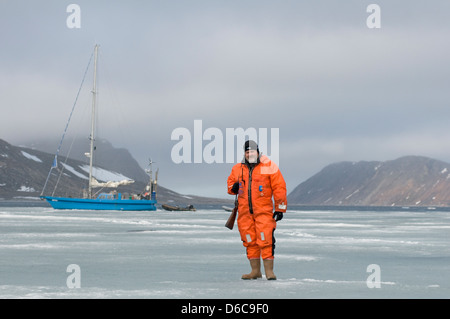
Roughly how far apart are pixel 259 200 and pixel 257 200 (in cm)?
3

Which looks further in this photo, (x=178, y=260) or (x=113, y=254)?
(x=113, y=254)

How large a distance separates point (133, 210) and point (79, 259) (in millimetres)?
64077

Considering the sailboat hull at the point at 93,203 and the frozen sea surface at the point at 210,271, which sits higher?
the frozen sea surface at the point at 210,271

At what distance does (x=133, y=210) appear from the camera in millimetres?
77562

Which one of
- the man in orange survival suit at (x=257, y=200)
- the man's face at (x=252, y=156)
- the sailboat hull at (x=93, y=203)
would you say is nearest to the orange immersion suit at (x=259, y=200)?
the man in orange survival suit at (x=257, y=200)

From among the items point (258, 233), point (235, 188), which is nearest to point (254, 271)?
point (258, 233)

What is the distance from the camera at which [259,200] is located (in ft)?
33.9

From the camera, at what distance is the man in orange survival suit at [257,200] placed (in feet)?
33.8

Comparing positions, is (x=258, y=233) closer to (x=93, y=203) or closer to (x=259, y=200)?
(x=259, y=200)

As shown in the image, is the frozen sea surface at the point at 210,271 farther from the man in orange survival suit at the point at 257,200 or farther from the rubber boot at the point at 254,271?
the man in orange survival suit at the point at 257,200

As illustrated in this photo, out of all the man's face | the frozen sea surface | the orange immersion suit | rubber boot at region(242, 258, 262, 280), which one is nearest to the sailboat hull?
the frozen sea surface
